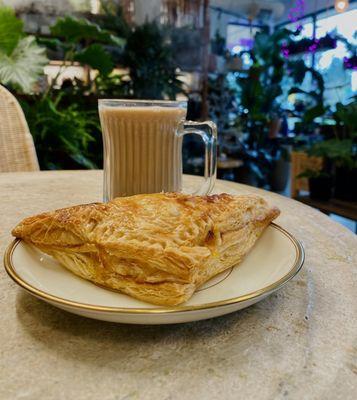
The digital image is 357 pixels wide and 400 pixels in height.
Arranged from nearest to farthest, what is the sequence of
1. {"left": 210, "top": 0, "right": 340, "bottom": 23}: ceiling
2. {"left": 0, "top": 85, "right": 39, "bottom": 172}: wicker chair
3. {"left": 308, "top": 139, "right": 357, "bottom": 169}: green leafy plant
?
1. {"left": 0, "top": 85, "right": 39, "bottom": 172}: wicker chair
2. {"left": 308, "top": 139, "right": 357, "bottom": 169}: green leafy plant
3. {"left": 210, "top": 0, "right": 340, "bottom": 23}: ceiling

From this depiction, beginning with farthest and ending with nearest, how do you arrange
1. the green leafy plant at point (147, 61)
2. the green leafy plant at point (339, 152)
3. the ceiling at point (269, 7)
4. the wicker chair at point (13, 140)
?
the ceiling at point (269, 7), the green leafy plant at point (147, 61), the green leafy plant at point (339, 152), the wicker chair at point (13, 140)

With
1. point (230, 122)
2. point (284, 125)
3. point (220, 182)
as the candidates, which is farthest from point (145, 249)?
point (284, 125)

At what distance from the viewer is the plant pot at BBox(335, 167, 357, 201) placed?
2668 millimetres

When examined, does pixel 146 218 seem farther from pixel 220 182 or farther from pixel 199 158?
pixel 199 158

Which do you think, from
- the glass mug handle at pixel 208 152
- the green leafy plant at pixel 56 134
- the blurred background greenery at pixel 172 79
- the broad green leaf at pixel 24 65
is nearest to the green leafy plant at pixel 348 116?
the blurred background greenery at pixel 172 79

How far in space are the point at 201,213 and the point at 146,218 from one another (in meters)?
0.07

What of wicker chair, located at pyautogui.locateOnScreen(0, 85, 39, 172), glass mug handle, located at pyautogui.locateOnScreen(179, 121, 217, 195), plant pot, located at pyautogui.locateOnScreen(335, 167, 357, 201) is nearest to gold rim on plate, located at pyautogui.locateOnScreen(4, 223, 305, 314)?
glass mug handle, located at pyautogui.locateOnScreen(179, 121, 217, 195)

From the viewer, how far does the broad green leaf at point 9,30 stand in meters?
2.30

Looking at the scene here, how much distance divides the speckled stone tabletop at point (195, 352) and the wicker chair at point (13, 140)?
44.1 inches

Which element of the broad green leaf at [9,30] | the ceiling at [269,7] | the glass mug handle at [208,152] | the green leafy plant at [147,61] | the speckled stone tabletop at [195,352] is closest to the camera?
the speckled stone tabletop at [195,352]

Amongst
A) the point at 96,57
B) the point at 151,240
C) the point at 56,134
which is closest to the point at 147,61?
the point at 96,57

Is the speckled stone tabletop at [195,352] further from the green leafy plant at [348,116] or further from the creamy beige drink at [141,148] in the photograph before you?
the green leafy plant at [348,116]

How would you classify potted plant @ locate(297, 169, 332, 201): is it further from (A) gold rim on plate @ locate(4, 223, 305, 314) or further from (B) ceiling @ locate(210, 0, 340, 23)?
(B) ceiling @ locate(210, 0, 340, 23)

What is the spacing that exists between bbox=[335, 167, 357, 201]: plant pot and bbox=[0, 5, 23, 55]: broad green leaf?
2.20 metres
